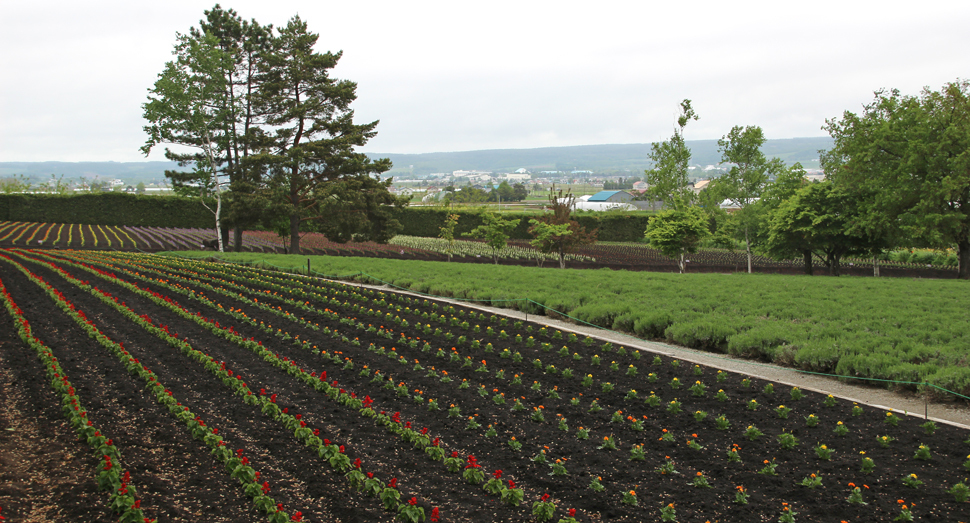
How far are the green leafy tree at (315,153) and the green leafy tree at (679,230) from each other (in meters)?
14.7

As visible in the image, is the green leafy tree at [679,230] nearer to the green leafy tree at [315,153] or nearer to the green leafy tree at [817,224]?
the green leafy tree at [817,224]

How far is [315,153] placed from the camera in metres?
31.2

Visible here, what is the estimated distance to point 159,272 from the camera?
63.8 feet

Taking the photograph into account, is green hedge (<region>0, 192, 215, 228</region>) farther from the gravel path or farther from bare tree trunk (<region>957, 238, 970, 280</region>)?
bare tree trunk (<region>957, 238, 970, 280</region>)

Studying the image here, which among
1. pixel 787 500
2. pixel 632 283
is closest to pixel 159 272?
pixel 632 283

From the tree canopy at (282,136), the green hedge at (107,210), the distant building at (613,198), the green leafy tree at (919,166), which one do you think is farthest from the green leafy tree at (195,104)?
the distant building at (613,198)

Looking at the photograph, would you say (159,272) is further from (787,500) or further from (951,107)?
(951,107)

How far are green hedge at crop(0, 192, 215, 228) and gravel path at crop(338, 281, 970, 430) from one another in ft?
155

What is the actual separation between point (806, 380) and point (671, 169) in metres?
30.1

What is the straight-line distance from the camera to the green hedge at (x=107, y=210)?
1943 inches

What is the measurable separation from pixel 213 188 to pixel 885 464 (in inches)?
1525

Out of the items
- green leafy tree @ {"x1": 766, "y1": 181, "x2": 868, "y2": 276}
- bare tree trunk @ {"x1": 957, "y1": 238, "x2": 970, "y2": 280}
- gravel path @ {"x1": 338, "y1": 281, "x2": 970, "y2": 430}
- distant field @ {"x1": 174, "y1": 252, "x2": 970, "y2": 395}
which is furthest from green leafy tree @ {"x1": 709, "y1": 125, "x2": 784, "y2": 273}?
gravel path @ {"x1": 338, "y1": 281, "x2": 970, "y2": 430}

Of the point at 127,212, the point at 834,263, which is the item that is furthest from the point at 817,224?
the point at 127,212

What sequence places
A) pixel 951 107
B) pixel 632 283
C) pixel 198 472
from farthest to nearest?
pixel 951 107 < pixel 632 283 < pixel 198 472
